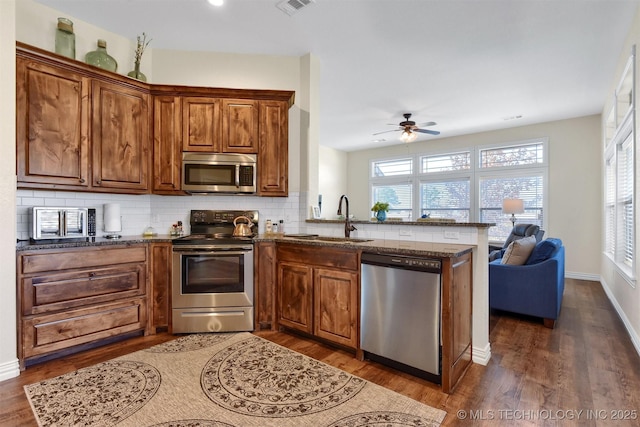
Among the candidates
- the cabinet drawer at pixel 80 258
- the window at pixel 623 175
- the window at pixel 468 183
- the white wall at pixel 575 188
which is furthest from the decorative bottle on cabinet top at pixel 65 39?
the white wall at pixel 575 188

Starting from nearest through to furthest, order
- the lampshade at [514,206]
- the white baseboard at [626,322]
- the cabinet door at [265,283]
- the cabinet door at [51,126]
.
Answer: the cabinet door at [51,126], the white baseboard at [626,322], the cabinet door at [265,283], the lampshade at [514,206]

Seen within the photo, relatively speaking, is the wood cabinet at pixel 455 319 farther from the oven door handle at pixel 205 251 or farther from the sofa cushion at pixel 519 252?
the oven door handle at pixel 205 251

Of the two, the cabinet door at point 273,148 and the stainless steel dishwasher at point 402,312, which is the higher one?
the cabinet door at point 273,148

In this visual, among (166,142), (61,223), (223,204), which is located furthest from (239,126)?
(61,223)

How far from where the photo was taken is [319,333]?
2734 millimetres

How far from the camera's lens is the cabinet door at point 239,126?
10.9 ft

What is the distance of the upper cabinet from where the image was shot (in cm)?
250

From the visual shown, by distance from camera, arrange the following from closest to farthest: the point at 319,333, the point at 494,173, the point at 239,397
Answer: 1. the point at 239,397
2. the point at 319,333
3. the point at 494,173

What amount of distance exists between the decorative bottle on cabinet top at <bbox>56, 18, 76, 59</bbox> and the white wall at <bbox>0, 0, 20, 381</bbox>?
0.65 meters

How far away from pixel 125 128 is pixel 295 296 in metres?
2.23

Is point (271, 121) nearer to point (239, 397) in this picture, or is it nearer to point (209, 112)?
point (209, 112)

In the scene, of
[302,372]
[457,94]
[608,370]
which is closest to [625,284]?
[608,370]

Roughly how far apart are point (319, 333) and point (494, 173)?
557cm

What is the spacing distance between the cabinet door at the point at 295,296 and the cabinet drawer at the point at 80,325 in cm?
124
